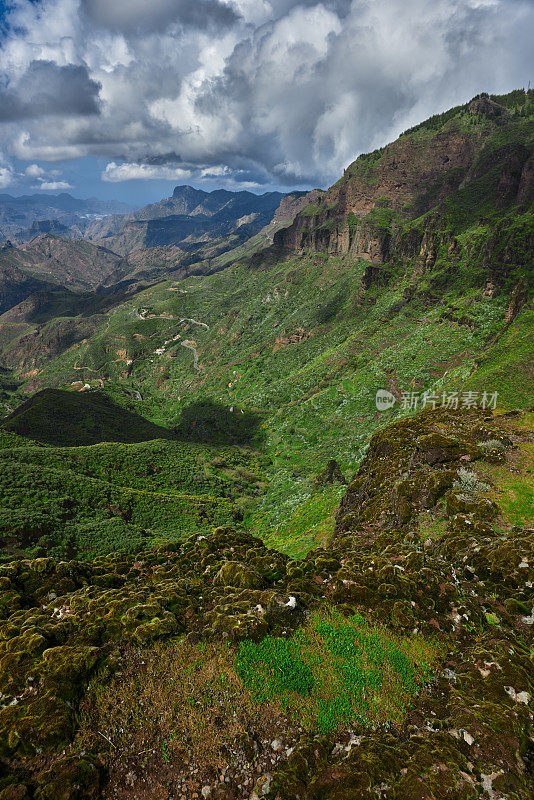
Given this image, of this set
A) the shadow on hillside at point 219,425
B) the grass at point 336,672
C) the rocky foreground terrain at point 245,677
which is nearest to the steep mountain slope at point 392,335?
the shadow on hillside at point 219,425

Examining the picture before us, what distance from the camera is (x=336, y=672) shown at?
10008mm

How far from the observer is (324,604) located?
41.2 feet

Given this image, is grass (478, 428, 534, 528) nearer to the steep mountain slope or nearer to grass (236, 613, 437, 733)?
grass (236, 613, 437, 733)

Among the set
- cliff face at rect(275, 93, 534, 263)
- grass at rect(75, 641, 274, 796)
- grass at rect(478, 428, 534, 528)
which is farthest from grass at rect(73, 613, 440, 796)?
cliff face at rect(275, 93, 534, 263)

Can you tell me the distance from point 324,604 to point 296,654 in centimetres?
252

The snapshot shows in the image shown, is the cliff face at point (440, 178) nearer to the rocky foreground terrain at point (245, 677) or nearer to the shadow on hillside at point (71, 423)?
the shadow on hillside at point (71, 423)

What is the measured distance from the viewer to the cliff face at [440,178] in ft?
420

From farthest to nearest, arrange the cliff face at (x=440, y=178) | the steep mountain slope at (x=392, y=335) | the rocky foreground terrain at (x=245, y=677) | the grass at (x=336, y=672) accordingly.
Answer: the cliff face at (x=440, y=178), the steep mountain slope at (x=392, y=335), the grass at (x=336, y=672), the rocky foreground terrain at (x=245, y=677)

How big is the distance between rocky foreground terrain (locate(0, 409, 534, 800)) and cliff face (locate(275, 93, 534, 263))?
136 m

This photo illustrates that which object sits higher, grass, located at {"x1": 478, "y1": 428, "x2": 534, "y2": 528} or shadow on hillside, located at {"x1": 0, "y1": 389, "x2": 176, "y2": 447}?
grass, located at {"x1": 478, "y1": 428, "x2": 534, "y2": 528}

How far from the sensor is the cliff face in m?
128

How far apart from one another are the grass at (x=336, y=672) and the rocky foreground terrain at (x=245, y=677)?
5.9 inches

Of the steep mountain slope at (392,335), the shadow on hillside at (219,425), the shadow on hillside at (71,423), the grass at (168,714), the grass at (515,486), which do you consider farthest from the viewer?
the shadow on hillside at (219,425)

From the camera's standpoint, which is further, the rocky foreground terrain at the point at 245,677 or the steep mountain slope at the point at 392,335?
the steep mountain slope at the point at 392,335
